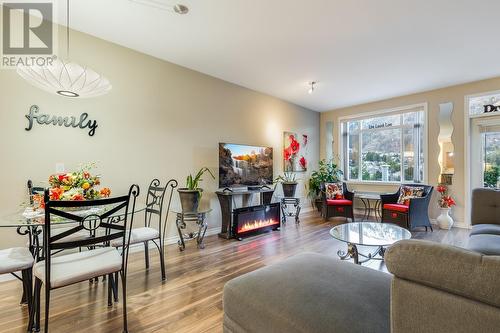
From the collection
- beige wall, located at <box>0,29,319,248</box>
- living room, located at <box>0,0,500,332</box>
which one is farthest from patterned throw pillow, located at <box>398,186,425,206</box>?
beige wall, located at <box>0,29,319,248</box>

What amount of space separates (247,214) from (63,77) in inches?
119

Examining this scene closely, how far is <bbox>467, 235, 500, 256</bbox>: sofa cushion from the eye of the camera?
1.98 m

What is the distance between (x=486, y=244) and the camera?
6.98ft

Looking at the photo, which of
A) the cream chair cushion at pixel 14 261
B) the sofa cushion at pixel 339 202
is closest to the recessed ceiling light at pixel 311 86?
the sofa cushion at pixel 339 202

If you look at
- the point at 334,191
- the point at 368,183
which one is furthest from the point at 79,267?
the point at 368,183

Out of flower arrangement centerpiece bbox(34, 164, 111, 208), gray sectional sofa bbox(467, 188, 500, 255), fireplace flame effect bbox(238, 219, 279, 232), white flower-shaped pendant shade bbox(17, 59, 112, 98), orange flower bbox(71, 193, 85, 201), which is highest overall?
white flower-shaped pendant shade bbox(17, 59, 112, 98)

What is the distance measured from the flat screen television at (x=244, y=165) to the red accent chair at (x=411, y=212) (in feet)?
7.64

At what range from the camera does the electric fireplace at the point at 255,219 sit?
4.01 meters

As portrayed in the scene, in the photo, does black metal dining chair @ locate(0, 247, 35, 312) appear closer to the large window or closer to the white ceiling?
the white ceiling

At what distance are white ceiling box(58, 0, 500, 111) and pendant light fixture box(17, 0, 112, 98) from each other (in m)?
0.85

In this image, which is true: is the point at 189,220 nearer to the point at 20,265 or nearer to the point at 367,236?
the point at 20,265

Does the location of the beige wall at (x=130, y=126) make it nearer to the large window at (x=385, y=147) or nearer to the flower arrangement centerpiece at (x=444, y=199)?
the large window at (x=385, y=147)

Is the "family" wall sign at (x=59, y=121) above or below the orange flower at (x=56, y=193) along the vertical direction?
above

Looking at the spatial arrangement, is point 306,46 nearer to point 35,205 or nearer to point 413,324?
point 413,324
